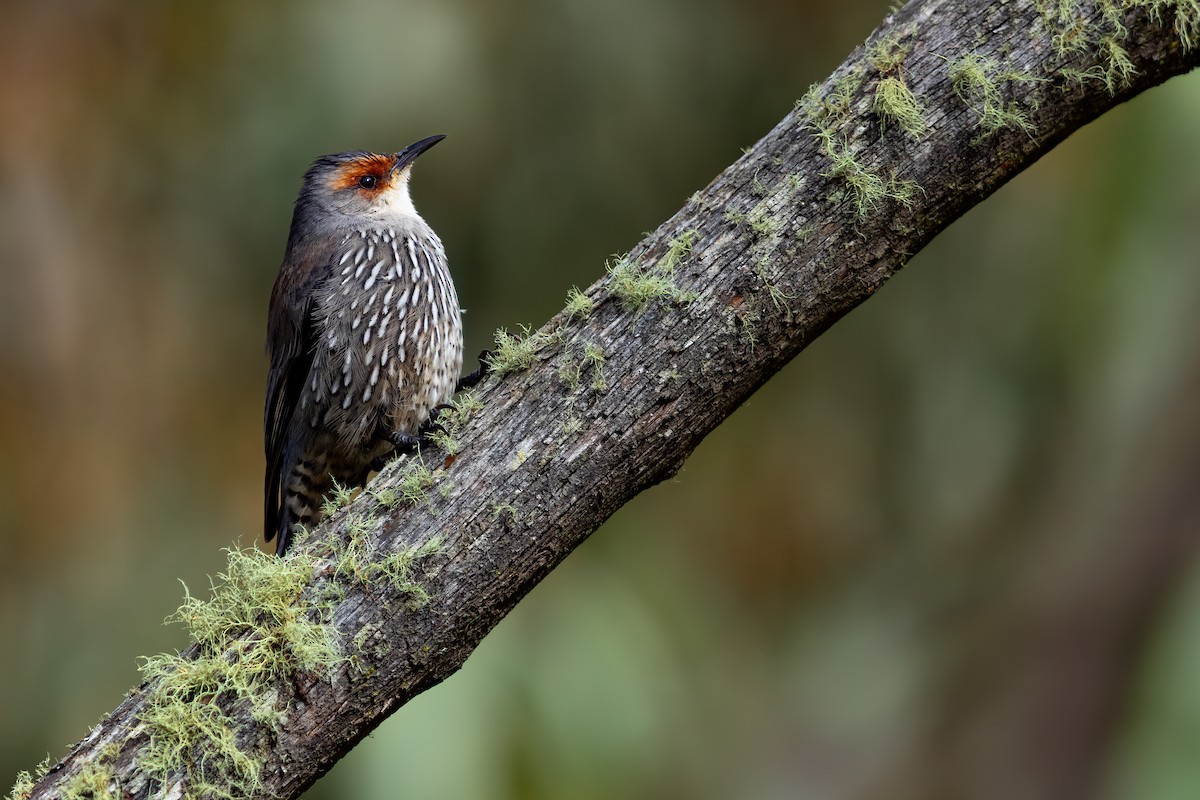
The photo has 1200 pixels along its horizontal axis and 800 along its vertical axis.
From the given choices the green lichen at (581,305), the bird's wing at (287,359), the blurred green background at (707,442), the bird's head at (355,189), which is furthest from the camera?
the blurred green background at (707,442)

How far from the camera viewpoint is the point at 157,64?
6688mm

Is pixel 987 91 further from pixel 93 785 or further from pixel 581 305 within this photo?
pixel 93 785

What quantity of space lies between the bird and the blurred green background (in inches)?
87.2

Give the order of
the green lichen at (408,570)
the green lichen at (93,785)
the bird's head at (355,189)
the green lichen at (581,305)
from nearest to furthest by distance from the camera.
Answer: the green lichen at (93,785) < the green lichen at (408,570) < the green lichen at (581,305) < the bird's head at (355,189)

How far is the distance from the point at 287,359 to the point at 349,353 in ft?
0.90

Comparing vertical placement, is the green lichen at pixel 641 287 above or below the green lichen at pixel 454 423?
below

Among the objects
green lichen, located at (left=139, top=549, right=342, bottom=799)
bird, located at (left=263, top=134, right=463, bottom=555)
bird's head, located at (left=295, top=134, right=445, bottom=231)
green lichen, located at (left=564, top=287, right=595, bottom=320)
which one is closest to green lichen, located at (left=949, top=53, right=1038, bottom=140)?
green lichen, located at (left=564, top=287, right=595, bottom=320)

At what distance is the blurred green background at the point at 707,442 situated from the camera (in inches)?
249

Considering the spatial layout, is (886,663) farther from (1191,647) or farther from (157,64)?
(157,64)

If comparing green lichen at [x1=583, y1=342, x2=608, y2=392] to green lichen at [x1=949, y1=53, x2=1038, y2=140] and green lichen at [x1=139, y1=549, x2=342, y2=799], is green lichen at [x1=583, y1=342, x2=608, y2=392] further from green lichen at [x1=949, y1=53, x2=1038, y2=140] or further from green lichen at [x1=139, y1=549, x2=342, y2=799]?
green lichen at [x1=949, y1=53, x2=1038, y2=140]

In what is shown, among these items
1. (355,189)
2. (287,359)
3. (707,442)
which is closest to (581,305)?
(287,359)

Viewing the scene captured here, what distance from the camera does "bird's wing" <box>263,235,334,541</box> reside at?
3791mm

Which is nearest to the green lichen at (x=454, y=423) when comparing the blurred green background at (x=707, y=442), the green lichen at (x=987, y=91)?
the green lichen at (x=987, y=91)

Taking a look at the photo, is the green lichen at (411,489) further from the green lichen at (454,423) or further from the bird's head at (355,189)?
the bird's head at (355,189)
